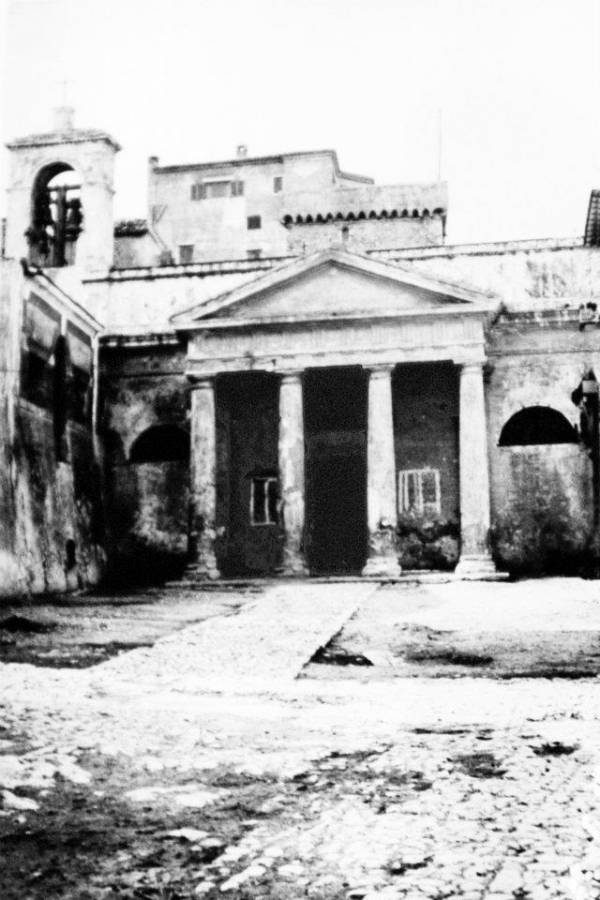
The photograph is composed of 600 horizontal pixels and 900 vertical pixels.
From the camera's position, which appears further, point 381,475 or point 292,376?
point 292,376

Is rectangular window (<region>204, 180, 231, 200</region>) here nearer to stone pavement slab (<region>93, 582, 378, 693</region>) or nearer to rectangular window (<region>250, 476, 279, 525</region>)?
rectangular window (<region>250, 476, 279, 525</region>)

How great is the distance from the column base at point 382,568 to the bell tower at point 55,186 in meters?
10.8

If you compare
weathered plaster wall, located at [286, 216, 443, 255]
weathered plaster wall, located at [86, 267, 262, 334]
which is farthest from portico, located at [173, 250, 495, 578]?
weathered plaster wall, located at [286, 216, 443, 255]

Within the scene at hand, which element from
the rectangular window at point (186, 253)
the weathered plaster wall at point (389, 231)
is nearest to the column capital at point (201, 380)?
the weathered plaster wall at point (389, 231)

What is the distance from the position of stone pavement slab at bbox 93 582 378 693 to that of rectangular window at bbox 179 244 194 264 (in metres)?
29.6

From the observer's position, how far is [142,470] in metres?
21.7

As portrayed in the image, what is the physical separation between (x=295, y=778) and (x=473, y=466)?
1565 centimetres

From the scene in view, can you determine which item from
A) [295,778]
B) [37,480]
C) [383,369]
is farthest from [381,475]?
[295,778]

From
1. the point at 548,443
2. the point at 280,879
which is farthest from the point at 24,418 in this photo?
the point at 280,879

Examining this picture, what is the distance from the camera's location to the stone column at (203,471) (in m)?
19.8

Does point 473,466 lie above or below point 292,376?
below

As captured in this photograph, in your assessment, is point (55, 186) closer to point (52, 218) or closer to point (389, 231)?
point (52, 218)

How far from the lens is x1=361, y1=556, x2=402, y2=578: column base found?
18.5 meters

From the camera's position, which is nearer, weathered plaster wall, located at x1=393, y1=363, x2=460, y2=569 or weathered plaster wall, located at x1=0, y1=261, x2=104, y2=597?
weathered plaster wall, located at x1=0, y1=261, x2=104, y2=597
